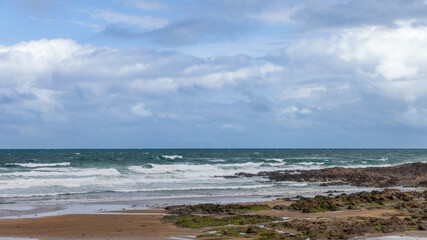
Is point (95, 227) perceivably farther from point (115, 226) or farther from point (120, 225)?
point (120, 225)

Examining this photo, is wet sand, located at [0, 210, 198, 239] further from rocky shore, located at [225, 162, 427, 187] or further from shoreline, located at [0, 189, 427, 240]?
rocky shore, located at [225, 162, 427, 187]

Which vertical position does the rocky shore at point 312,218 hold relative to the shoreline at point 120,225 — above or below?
above

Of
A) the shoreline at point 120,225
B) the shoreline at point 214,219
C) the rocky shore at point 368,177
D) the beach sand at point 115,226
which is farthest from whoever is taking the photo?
the rocky shore at point 368,177

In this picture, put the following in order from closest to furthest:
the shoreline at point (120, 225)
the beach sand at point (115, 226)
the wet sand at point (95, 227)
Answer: the shoreline at point (120, 225) → the beach sand at point (115, 226) → the wet sand at point (95, 227)

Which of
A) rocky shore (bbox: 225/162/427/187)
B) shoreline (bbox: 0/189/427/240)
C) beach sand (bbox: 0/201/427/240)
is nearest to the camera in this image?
shoreline (bbox: 0/189/427/240)

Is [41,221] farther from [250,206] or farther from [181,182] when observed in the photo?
[181,182]

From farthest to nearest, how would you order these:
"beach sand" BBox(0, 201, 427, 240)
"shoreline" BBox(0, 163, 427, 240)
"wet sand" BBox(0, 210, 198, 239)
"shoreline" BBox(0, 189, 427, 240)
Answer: "wet sand" BBox(0, 210, 198, 239) → "beach sand" BBox(0, 201, 427, 240) → "shoreline" BBox(0, 189, 427, 240) → "shoreline" BBox(0, 163, 427, 240)

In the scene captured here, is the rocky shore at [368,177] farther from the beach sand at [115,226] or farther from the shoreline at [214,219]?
the beach sand at [115,226]

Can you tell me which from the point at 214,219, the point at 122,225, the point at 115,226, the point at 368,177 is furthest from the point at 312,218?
the point at 368,177

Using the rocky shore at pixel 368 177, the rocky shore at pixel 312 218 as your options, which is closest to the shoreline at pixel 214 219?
the rocky shore at pixel 312 218

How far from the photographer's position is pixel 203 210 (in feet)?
71.3

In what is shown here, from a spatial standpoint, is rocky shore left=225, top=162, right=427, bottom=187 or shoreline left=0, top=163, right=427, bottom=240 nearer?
shoreline left=0, top=163, right=427, bottom=240

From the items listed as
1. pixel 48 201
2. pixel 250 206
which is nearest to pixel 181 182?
pixel 48 201

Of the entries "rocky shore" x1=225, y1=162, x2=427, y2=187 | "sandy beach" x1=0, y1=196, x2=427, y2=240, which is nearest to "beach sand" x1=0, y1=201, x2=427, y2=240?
"sandy beach" x1=0, y1=196, x2=427, y2=240
